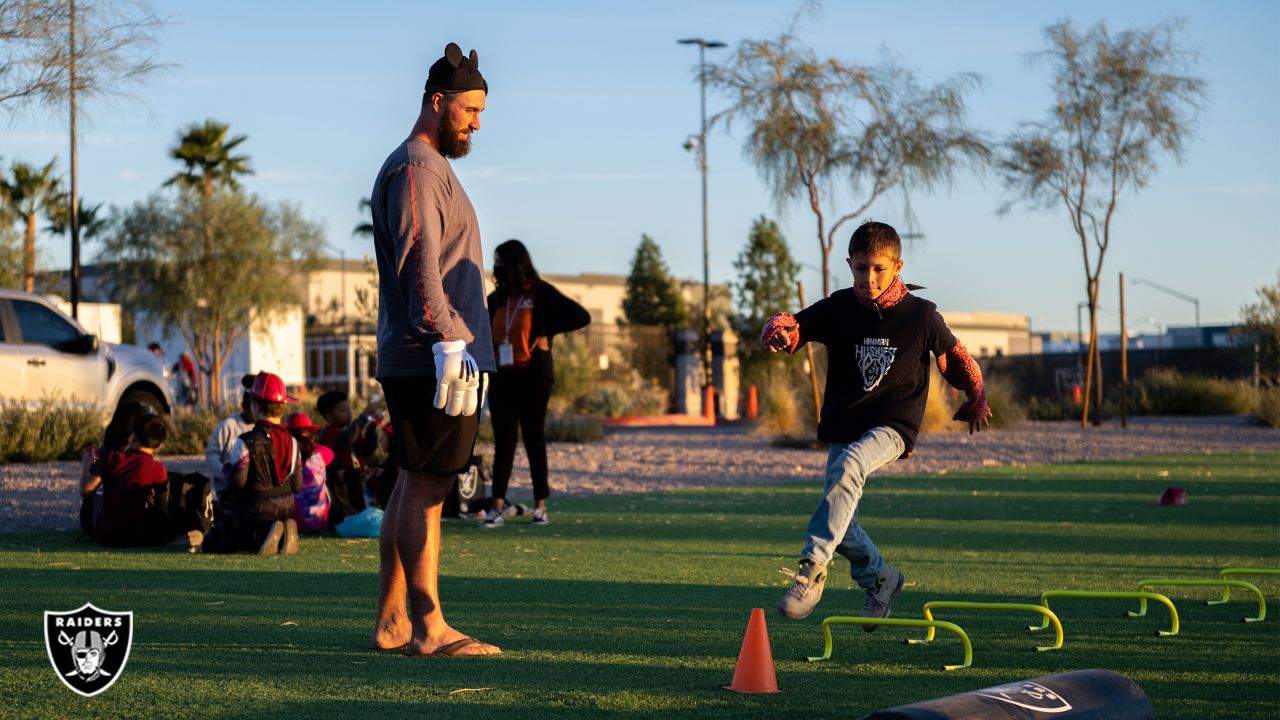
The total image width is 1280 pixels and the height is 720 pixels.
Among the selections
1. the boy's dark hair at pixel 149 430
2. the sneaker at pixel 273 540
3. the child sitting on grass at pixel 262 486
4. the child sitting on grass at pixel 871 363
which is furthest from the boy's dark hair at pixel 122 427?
the child sitting on grass at pixel 871 363

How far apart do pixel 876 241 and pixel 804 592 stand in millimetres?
1385

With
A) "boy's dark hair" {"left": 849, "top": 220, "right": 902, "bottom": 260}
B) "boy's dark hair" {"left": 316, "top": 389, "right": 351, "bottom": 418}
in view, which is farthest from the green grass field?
"boy's dark hair" {"left": 849, "top": 220, "right": 902, "bottom": 260}

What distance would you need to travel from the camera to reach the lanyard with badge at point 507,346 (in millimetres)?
9695

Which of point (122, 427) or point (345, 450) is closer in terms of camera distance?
point (122, 427)

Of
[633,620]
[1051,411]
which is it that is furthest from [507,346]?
[1051,411]

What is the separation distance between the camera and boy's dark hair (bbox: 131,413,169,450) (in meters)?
8.92

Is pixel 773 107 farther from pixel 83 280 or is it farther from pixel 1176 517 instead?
pixel 83 280

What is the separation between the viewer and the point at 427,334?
16.3 feet

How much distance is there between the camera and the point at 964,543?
939 centimetres

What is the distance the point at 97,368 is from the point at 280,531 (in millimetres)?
8729

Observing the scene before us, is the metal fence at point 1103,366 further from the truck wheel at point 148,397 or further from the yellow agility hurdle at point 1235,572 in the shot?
the yellow agility hurdle at point 1235,572

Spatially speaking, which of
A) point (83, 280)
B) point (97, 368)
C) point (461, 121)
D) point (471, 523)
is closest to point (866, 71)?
point (97, 368)

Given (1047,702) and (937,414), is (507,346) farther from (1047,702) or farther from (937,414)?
(937,414)

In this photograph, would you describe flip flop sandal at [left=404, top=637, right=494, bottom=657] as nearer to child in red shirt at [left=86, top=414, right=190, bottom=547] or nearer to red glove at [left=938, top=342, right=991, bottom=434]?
red glove at [left=938, top=342, right=991, bottom=434]
